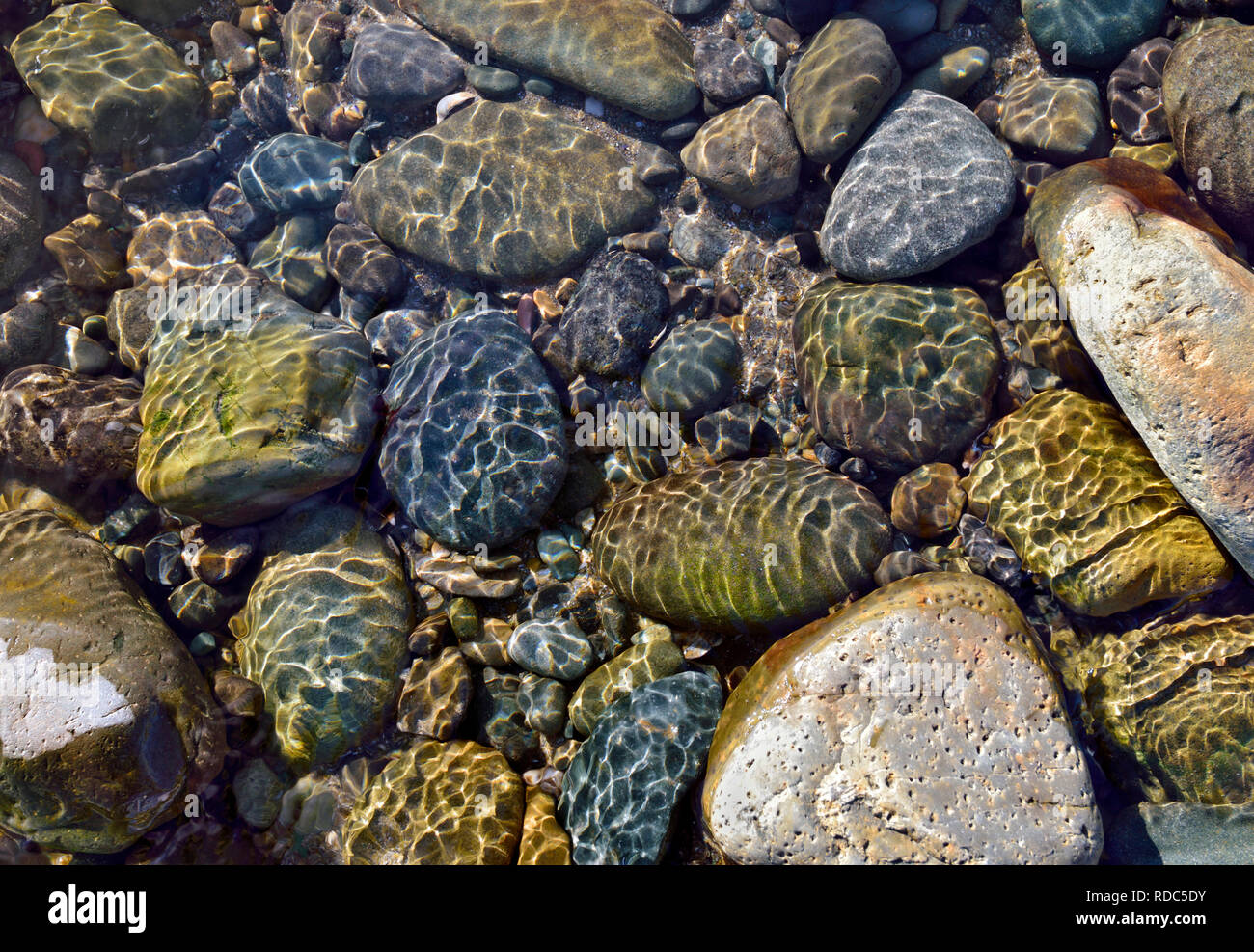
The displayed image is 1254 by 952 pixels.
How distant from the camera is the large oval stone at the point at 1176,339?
4.13 m

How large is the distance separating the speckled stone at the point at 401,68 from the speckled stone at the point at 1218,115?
5872 mm

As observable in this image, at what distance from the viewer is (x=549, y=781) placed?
16.4 feet

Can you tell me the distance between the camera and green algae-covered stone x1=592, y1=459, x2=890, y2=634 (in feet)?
15.7

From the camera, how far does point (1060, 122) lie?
5465 mm

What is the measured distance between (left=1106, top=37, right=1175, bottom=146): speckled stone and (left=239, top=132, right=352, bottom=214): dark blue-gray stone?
6655 millimetres

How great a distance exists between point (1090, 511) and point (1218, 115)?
120 inches

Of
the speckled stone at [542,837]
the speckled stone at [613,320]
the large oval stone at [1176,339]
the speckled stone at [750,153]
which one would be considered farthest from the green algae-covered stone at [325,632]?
the large oval stone at [1176,339]

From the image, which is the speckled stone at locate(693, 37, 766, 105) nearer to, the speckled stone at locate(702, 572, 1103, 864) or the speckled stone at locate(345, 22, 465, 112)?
the speckled stone at locate(345, 22, 465, 112)

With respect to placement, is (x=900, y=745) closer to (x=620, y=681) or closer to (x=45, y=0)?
(x=620, y=681)

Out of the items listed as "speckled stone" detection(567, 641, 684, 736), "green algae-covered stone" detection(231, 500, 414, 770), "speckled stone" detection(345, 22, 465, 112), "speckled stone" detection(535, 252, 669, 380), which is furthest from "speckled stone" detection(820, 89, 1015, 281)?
→ "green algae-covered stone" detection(231, 500, 414, 770)

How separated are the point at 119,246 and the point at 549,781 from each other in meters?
6.51
